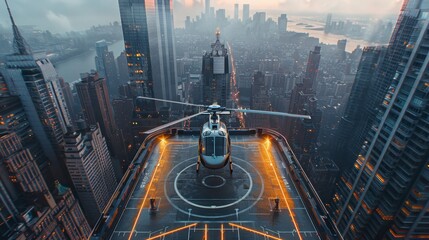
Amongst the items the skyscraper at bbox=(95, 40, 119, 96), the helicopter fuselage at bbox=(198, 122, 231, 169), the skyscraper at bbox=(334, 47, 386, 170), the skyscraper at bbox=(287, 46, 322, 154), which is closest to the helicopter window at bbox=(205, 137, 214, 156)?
the helicopter fuselage at bbox=(198, 122, 231, 169)

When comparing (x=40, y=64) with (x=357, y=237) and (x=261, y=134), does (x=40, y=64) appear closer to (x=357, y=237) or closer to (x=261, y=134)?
(x=261, y=134)

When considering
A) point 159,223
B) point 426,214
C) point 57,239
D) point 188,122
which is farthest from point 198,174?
point 188,122

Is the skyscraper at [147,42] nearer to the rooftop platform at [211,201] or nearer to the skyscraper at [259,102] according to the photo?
the skyscraper at [259,102]

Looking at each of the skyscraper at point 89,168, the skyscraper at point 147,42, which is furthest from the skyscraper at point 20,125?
the skyscraper at point 147,42

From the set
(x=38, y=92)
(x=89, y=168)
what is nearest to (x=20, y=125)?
(x=38, y=92)

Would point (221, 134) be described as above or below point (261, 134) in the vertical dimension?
above
